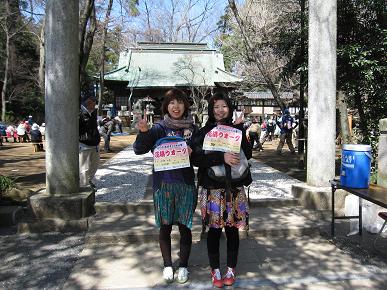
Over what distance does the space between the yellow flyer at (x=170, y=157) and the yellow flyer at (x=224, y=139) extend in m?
0.20

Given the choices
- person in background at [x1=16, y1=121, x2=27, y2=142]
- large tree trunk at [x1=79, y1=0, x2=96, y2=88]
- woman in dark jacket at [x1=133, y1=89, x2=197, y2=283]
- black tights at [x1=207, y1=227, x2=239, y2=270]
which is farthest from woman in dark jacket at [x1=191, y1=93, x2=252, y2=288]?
person in background at [x1=16, y1=121, x2=27, y2=142]

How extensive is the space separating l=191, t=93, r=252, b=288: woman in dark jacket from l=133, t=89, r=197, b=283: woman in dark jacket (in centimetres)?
11

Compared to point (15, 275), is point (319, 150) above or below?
above

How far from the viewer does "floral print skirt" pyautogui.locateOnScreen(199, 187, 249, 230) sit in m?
3.12

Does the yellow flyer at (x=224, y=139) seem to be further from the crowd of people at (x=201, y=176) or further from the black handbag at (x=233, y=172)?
the black handbag at (x=233, y=172)

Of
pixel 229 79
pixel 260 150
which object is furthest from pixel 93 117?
pixel 229 79

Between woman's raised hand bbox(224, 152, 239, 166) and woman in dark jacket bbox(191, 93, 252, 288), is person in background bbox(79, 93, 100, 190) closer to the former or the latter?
woman in dark jacket bbox(191, 93, 252, 288)

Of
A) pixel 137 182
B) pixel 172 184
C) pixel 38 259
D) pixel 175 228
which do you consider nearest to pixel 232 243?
pixel 172 184

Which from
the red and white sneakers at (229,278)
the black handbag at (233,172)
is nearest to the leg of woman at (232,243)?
the red and white sneakers at (229,278)

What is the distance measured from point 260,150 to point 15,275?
518 inches

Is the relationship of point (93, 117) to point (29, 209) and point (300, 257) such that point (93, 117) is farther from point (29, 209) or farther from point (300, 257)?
point (300, 257)

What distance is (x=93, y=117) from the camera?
6.11 meters

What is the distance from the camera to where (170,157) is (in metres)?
3.11

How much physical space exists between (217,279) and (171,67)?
24.5 m
